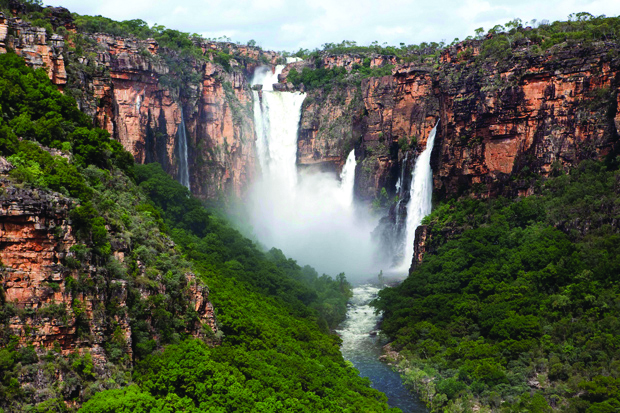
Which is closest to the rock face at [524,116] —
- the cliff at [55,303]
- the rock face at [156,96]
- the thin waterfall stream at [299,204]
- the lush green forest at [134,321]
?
the thin waterfall stream at [299,204]

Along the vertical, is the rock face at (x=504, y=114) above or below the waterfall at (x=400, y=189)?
above

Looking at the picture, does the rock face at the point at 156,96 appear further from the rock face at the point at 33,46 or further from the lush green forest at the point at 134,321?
the lush green forest at the point at 134,321

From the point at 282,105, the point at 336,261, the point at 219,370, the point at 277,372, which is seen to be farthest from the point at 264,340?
the point at 282,105

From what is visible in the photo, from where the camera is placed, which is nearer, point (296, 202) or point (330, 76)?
point (296, 202)

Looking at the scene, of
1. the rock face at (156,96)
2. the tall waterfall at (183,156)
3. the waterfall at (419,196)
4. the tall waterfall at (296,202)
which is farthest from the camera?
the tall waterfall at (296,202)

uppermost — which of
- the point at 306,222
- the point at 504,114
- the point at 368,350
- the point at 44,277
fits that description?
the point at 504,114

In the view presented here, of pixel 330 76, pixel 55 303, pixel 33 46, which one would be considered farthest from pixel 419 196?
pixel 55 303

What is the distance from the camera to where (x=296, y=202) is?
138 metres

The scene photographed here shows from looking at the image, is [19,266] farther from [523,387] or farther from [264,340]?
[523,387]

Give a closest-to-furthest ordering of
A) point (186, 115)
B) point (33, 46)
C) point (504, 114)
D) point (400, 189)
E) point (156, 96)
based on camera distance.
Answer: point (33, 46) → point (504, 114) → point (156, 96) → point (186, 115) → point (400, 189)

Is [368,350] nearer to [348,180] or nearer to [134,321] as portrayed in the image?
[134,321]

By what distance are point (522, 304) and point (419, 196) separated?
3926 cm

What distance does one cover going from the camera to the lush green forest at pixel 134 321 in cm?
3328

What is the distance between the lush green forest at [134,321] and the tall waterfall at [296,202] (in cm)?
4887
